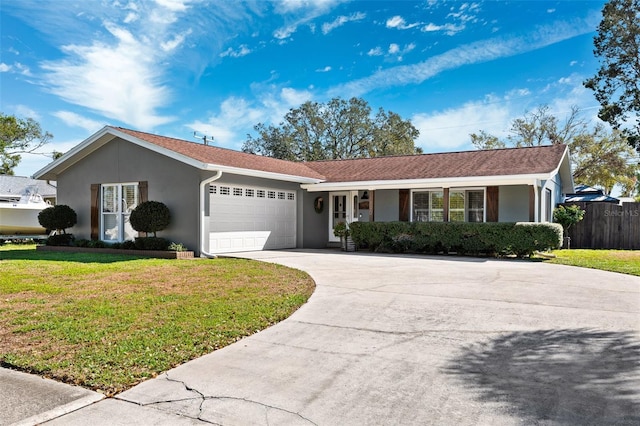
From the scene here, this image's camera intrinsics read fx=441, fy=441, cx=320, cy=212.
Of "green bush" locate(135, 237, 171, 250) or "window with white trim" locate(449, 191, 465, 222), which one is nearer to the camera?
"green bush" locate(135, 237, 171, 250)

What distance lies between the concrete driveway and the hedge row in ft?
19.0

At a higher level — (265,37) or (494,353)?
(265,37)

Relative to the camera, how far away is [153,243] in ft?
43.7

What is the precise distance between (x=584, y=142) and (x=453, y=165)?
20724mm

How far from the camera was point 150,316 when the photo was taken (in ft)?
19.1

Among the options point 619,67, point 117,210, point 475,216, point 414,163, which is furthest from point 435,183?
point 117,210

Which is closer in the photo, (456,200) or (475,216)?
(475,216)

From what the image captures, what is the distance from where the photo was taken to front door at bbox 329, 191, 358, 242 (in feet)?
56.9

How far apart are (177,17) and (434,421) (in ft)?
50.6

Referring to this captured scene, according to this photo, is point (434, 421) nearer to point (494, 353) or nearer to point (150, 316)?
point (494, 353)

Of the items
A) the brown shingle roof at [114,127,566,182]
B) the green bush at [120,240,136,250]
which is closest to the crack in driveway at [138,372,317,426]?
the brown shingle roof at [114,127,566,182]

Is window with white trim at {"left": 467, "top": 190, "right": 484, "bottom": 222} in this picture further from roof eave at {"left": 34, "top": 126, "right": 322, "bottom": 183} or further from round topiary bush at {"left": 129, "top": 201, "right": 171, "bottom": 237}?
round topiary bush at {"left": 129, "top": 201, "right": 171, "bottom": 237}

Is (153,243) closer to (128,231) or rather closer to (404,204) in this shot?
(128,231)

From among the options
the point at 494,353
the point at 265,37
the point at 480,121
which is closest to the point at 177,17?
the point at 265,37
